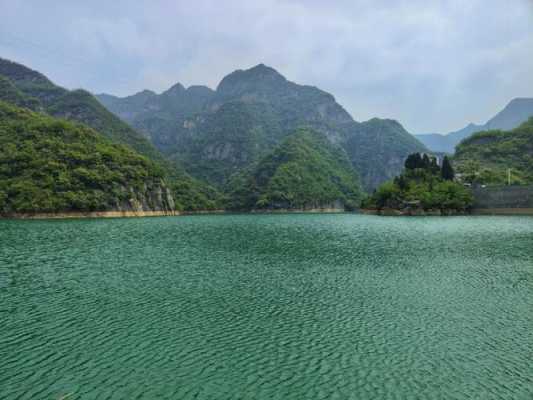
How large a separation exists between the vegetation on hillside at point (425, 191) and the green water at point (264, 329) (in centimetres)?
10016

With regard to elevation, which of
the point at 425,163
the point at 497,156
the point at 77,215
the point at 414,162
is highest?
the point at 497,156

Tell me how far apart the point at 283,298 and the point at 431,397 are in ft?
39.2

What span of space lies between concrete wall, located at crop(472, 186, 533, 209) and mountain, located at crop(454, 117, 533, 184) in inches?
676

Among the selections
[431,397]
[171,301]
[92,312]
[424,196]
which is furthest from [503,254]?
[424,196]

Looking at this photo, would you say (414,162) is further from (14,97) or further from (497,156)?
(14,97)

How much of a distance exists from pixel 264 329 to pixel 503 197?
443 feet

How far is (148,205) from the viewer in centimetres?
15300

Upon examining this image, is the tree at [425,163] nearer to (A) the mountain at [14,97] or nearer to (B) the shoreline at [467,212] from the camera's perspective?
(B) the shoreline at [467,212]

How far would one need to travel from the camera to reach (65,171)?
124 meters

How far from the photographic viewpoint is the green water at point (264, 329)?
37.6ft

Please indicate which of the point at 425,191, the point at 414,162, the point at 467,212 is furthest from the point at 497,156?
the point at 425,191

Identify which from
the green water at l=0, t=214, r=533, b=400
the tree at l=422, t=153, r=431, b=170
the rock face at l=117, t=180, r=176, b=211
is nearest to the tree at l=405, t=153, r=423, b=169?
the tree at l=422, t=153, r=431, b=170

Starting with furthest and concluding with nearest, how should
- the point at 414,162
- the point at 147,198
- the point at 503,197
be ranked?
the point at 147,198, the point at 414,162, the point at 503,197

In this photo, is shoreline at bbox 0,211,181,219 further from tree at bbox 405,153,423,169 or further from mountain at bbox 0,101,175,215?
tree at bbox 405,153,423,169
